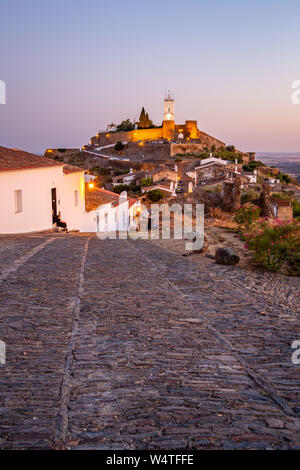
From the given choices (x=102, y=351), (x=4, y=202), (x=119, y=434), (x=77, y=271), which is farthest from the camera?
(x=4, y=202)

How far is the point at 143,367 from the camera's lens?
4164mm

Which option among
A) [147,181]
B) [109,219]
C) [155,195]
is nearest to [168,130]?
[147,181]

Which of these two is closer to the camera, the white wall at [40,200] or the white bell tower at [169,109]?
the white wall at [40,200]

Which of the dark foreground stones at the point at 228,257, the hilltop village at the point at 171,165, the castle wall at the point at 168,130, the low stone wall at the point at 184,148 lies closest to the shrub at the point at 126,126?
the hilltop village at the point at 171,165

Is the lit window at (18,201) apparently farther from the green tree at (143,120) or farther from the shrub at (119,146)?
the green tree at (143,120)

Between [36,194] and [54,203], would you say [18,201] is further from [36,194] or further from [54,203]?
[54,203]

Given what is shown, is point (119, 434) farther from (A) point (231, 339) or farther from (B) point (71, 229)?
(B) point (71, 229)

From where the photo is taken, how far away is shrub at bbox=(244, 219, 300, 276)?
11.2 metres

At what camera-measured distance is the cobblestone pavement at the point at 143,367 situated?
3.02 m

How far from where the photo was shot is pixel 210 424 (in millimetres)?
3123

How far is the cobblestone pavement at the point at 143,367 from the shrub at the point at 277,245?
3.44 m

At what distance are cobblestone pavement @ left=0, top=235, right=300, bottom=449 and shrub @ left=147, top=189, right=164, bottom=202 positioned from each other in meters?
30.9
